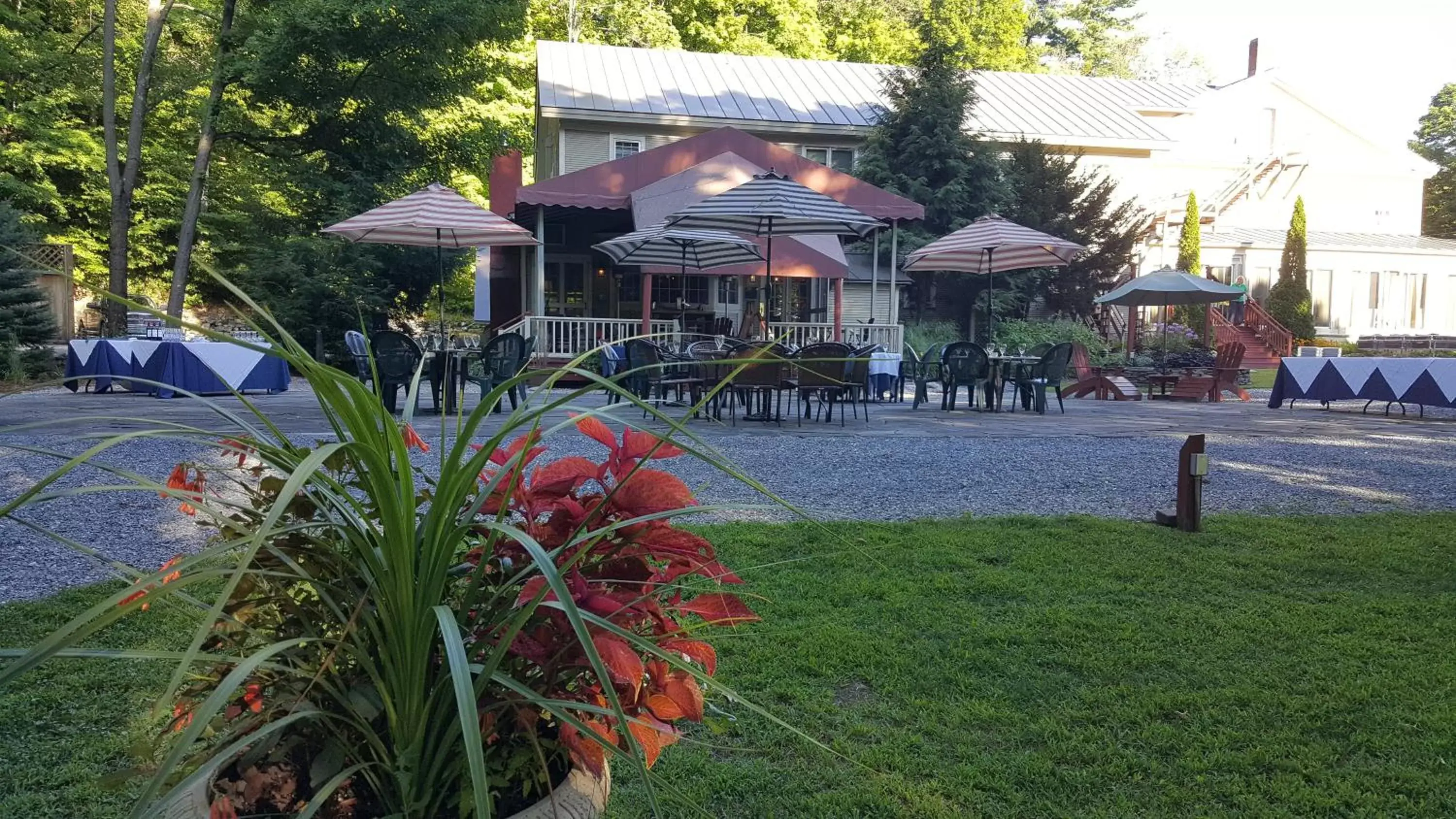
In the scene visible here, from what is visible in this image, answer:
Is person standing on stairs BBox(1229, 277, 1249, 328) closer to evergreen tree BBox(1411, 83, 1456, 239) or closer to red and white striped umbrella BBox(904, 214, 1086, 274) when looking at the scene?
red and white striped umbrella BBox(904, 214, 1086, 274)

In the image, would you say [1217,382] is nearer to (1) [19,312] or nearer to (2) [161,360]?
(2) [161,360]

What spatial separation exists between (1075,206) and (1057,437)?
654 inches

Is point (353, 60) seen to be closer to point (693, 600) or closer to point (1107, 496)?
point (1107, 496)

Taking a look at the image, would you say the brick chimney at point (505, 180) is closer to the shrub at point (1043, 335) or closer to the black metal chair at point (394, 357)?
the black metal chair at point (394, 357)

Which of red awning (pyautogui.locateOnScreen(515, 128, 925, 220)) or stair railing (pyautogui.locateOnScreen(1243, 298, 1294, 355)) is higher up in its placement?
red awning (pyautogui.locateOnScreen(515, 128, 925, 220))

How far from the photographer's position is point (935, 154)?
70.6ft

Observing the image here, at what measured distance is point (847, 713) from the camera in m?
2.55

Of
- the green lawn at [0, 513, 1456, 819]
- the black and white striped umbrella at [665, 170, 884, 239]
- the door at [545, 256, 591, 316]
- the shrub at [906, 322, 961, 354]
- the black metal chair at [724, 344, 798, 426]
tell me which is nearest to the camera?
the green lawn at [0, 513, 1456, 819]

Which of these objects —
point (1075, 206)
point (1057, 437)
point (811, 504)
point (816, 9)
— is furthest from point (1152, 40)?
point (811, 504)

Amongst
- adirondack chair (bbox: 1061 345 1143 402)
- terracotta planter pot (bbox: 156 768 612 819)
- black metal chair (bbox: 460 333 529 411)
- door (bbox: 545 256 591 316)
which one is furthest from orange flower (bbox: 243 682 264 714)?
door (bbox: 545 256 591 316)

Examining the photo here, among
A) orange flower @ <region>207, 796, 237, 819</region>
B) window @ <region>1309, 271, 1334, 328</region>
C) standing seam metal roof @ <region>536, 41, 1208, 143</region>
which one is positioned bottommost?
orange flower @ <region>207, 796, 237, 819</region>

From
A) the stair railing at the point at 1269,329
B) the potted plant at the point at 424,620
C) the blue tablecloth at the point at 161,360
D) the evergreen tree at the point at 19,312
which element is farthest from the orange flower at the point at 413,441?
the stair railing at the point at 1269,329

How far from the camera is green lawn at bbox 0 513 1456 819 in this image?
7.07 ft

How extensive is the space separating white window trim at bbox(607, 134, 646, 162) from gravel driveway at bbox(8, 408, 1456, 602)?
591 inches
